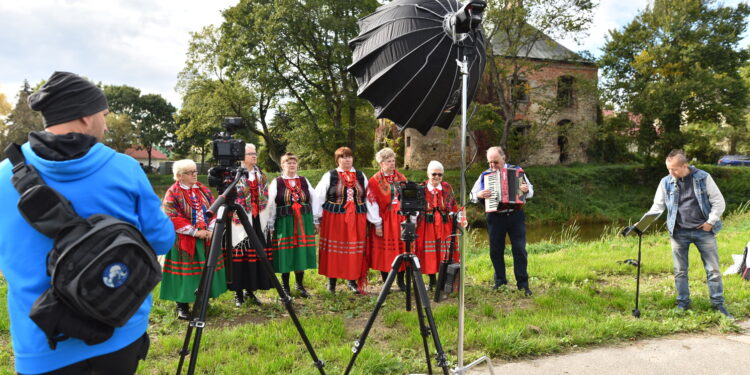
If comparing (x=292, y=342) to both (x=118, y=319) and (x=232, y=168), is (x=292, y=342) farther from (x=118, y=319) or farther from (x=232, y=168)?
(x=118, y=319)

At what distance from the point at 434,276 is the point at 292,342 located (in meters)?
2.87

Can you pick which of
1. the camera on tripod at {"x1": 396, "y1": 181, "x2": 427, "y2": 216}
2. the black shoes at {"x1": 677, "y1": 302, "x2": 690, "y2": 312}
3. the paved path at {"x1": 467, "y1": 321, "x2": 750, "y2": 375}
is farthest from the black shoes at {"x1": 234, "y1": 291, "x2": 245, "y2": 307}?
the black shoes at {"x1": 677, "y1": 302, "x2": 690, "y2": 312}

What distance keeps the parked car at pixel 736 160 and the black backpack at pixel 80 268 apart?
152 feet

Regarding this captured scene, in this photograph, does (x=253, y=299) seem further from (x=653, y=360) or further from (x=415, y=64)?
(x=653, y=360)

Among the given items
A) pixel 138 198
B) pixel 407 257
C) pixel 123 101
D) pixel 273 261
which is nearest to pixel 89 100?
pixel 138 198

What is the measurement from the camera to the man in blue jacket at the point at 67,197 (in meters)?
1.83

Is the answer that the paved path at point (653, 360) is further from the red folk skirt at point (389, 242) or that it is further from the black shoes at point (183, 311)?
the black shoes at point (183, 311)

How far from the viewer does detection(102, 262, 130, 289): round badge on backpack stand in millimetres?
1730

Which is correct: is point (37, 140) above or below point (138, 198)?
above

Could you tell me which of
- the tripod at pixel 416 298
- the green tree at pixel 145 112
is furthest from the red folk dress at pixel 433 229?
the green tree at pixel 145 112

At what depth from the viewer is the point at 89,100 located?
1986mm

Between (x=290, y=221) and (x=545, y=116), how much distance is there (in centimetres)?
2126

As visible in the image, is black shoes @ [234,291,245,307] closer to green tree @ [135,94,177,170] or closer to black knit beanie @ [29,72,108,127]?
black knit beanie @ [29,72,108,127]

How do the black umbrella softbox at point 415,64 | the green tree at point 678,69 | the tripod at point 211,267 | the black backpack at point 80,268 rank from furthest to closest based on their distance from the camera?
the green tree at point 678,69 < the black umbrella softbox at point 415,64 < the tripod at point 211,267 < the black backpack at point 80,268
